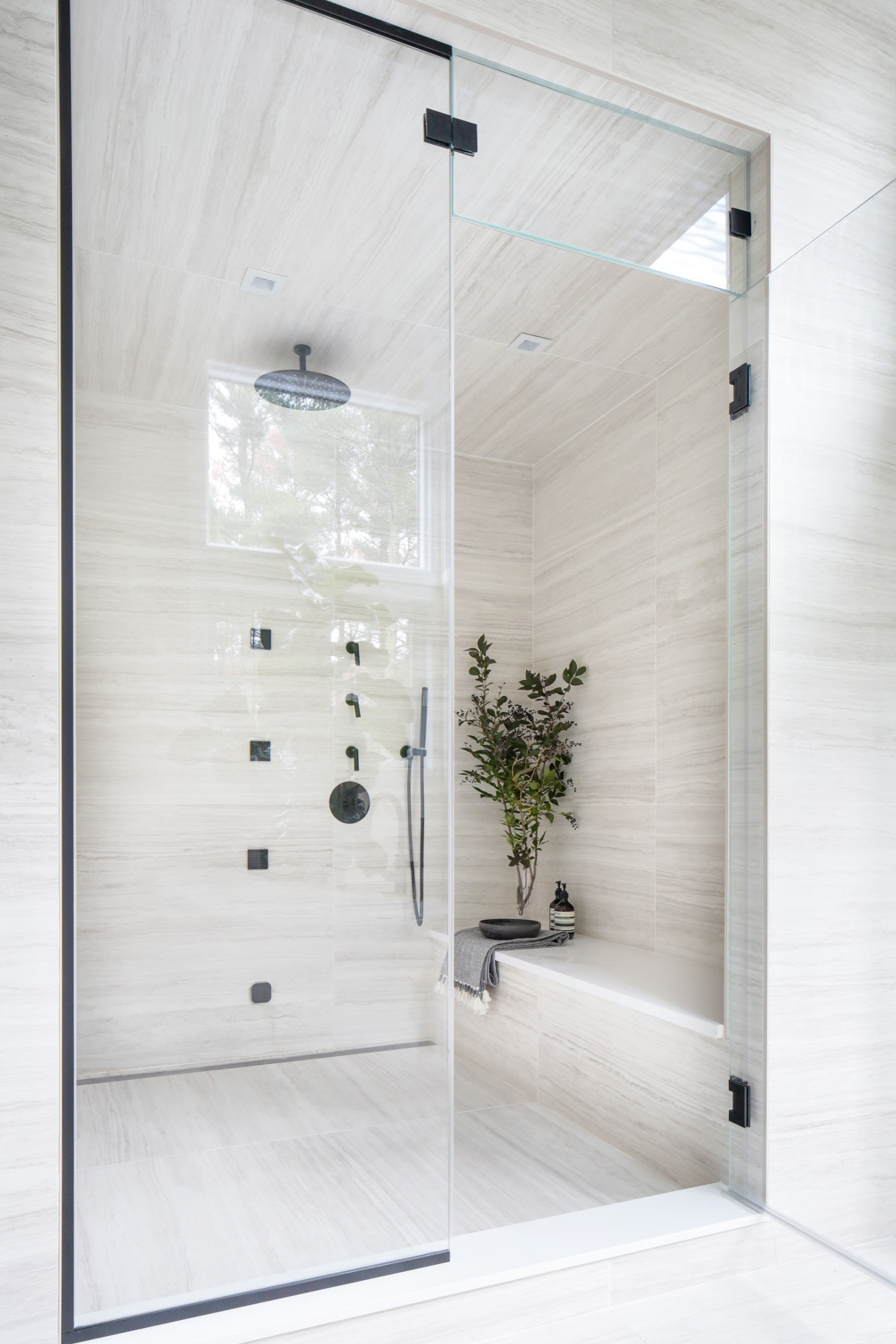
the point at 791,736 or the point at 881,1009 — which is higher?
the point at 791,736

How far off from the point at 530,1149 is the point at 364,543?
1870mm

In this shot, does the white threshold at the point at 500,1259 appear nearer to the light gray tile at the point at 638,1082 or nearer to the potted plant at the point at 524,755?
the light gray tile at the point at 638,1082

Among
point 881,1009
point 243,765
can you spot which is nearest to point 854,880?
point 881,1009

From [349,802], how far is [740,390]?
1390mm

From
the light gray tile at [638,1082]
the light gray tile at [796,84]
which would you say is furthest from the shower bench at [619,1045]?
the light gray tile at [796,84]

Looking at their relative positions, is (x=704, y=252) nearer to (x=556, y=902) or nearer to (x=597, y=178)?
(x=597, y=178)

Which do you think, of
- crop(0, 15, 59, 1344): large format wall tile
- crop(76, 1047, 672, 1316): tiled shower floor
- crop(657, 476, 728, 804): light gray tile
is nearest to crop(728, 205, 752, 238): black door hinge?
crop(657, 476, 728, 804): light gray tile

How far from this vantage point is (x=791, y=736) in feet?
7.17

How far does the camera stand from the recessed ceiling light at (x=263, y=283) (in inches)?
69.8

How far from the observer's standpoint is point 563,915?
370 centimetres

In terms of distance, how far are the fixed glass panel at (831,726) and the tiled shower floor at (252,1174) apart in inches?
33.9

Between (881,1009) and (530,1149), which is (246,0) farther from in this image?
(530,1149)

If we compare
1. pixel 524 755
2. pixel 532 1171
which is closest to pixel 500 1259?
pixel 532 1171

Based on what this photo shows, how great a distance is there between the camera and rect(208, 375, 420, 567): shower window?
Answer: 174 cm
